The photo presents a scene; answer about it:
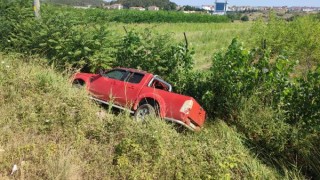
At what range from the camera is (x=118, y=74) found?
7695 mm

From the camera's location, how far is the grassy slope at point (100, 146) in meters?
4.28

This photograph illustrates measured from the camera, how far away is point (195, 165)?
4.43 meters

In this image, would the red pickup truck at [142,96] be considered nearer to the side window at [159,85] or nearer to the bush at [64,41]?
the side window at [159,85]

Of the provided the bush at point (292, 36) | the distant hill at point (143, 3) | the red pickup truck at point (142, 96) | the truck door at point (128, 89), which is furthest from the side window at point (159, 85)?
the distant hill at point (143, 3)

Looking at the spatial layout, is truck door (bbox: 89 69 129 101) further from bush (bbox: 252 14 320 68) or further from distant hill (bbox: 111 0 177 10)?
distant hill (bbox: 111 0 177 10)

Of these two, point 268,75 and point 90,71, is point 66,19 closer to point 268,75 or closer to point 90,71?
point 90,71

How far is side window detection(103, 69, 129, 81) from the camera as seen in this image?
752 cm

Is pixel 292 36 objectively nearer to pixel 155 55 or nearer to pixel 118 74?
pixel 155 55

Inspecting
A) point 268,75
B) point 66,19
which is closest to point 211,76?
point 268,75

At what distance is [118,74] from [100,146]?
3107 mm

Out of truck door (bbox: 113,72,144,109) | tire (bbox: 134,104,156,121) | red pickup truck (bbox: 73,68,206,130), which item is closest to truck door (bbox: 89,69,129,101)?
red pickup truck (bbox: 73,68,206,130)

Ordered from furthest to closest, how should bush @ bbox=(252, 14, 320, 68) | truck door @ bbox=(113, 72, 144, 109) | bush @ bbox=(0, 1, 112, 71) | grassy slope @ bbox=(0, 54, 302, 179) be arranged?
bush @ bbox=(252, 14, 320, 68) → bush @ bbox=(0, 1, 112, 71) → truck door @ bbox=(113, 72, 144, 109) → grassy slope @ bbox=(0, 54, 302, 179)

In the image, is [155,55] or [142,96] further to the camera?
[155,55]

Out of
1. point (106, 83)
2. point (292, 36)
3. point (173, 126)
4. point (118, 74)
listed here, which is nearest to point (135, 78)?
point (118, 74)
